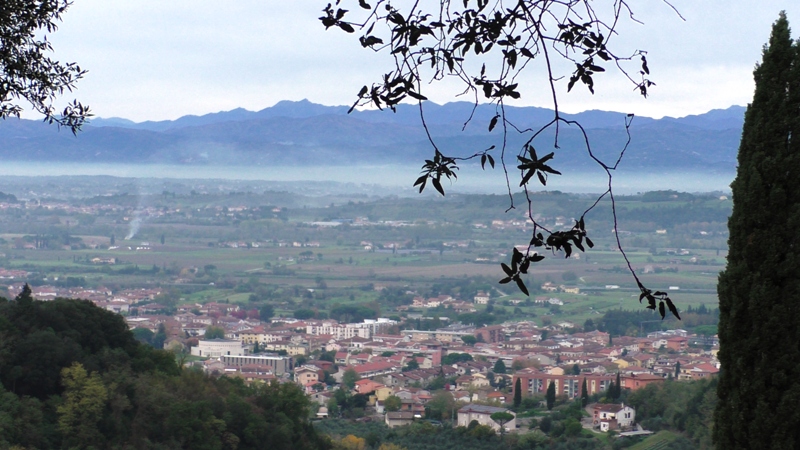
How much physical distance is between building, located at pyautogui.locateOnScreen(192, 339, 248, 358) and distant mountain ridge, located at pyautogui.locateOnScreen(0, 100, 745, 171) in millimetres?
33107

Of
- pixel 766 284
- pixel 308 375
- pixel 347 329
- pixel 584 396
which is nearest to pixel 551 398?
pixel 584 396

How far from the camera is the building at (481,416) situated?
54.7 ft

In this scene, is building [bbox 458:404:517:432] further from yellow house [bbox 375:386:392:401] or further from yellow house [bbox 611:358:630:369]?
yellow house [bbox 611:358:630:369]

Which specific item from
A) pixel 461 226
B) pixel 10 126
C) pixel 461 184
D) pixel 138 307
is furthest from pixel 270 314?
pixel 461 184

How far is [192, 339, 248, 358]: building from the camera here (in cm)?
2639

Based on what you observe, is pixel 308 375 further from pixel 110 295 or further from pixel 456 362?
pixel 110 295

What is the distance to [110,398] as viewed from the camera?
11.7 meters

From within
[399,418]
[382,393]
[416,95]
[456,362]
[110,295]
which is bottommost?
[456,362]

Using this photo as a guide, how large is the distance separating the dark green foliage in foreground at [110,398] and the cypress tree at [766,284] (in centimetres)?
802

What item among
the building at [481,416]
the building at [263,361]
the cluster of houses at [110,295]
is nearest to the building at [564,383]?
the building at [481,416]

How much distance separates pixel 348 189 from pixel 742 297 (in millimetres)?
84291

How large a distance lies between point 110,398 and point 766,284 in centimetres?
914

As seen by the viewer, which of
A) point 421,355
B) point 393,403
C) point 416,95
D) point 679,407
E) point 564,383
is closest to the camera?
point 416,95

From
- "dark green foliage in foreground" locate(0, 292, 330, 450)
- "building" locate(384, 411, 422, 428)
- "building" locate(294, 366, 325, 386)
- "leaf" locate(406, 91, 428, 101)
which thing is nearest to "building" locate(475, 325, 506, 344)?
"building" locate(294, 366, 325, 386)
